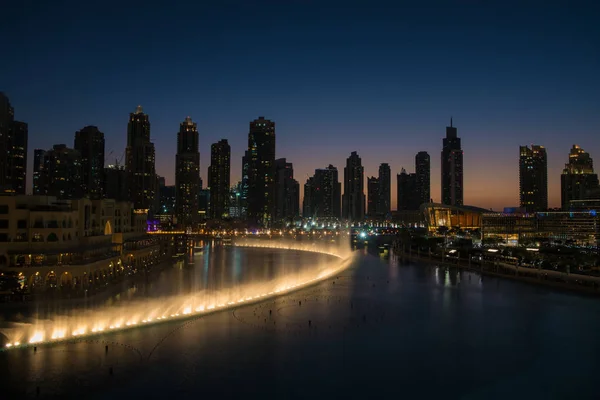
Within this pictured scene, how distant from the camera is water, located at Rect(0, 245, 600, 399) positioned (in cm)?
1433

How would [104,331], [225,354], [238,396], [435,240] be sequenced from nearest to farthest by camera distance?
1. [238,396]
2. [225,354]
3. [104,331]
4. [435,240]

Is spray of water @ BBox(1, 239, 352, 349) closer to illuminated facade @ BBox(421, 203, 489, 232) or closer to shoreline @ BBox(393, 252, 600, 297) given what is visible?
shoreline @ BBox(393, 252, 600, 297)

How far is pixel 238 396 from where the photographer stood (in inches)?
539

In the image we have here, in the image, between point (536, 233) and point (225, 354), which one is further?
point (536, 233)

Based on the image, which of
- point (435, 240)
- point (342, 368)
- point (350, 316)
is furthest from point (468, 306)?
point (435, 240)

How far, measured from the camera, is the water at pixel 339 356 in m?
14.3

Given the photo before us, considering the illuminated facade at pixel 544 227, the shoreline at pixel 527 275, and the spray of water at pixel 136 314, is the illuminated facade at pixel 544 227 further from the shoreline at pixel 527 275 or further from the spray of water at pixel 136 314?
the spray of water at pixel 136 314

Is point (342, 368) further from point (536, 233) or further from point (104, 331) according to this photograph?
point (536, 233)

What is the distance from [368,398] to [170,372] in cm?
613

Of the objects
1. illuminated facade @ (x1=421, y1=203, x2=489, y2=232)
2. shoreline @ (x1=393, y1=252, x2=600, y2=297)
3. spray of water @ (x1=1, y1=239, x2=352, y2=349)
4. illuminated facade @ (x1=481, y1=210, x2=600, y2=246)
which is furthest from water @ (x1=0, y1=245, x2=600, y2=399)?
illuminated facade @ (x1=421, y1=203, x2=489, y2=232)

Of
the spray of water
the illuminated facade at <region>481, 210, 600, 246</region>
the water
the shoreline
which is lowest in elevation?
the water

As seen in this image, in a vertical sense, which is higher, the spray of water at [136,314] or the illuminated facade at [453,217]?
the illuminated facade at [453,217]

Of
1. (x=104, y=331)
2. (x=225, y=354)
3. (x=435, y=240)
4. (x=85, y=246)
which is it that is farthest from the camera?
(x=435, y=240)

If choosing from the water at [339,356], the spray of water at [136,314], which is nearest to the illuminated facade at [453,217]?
the spray of water at [136,314]
